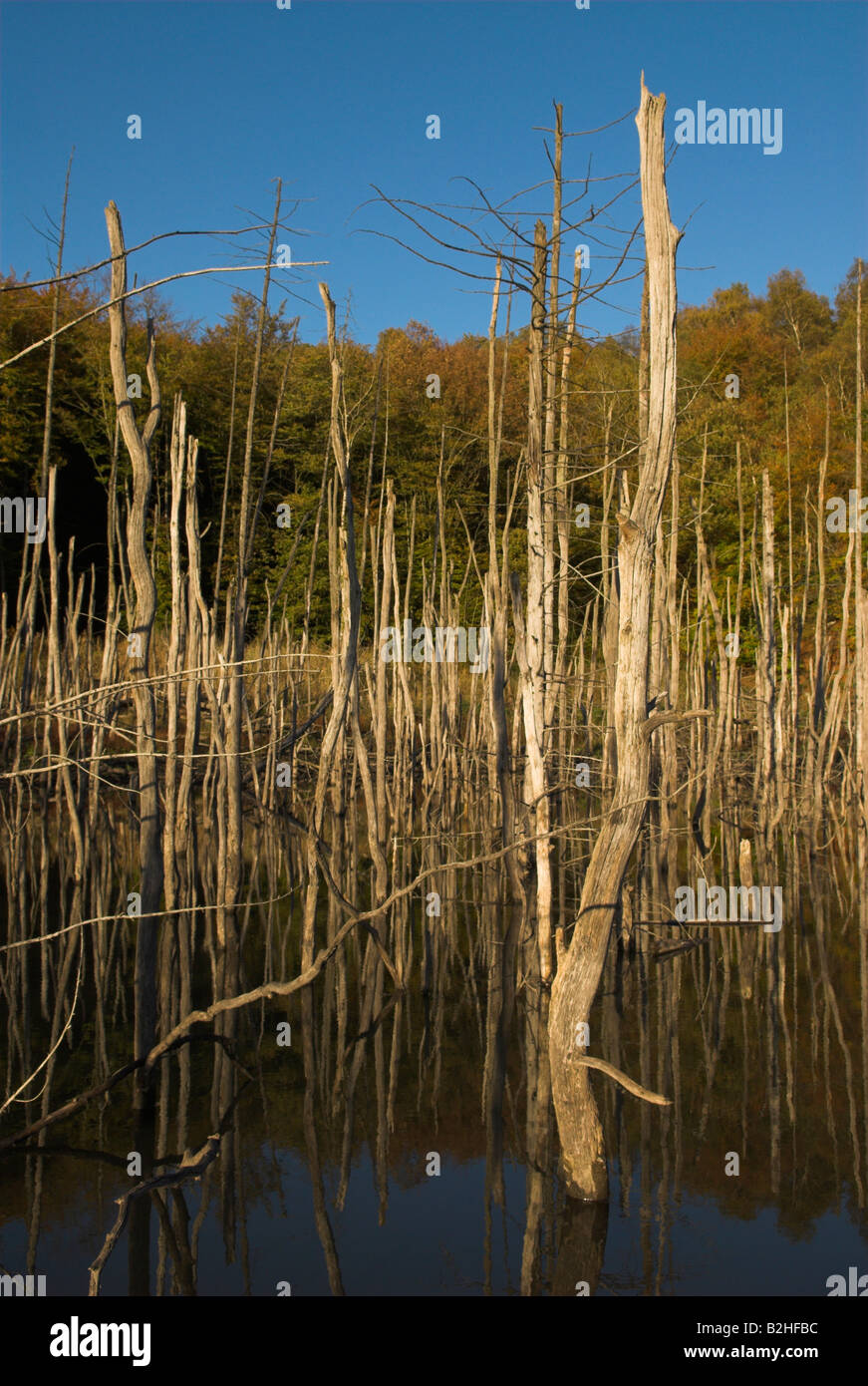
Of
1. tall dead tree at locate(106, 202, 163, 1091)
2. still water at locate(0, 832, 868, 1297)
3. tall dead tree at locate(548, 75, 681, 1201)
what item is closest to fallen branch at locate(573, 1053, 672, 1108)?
tall dead tree at locate(548, 75, 681, 1201)

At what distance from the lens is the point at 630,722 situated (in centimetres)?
386

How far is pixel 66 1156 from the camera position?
14.0ft

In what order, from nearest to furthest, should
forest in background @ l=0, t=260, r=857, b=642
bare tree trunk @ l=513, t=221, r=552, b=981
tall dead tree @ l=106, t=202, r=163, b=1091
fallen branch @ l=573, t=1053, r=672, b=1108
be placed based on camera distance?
fallen branch @ l=573, t=1053, r=672, b=1108
tall dead tree @ l=106, t=202, r=163, b=1091
bare tree trunk @ l=513, t=221, r=552, b=981
forest in background @ l=0, t=260, r=857, b=642

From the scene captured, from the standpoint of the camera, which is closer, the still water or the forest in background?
the still water

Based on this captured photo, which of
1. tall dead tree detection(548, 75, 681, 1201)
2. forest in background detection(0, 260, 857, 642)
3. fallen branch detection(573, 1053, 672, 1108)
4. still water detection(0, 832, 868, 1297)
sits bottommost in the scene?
still water detection(0, 832, 868, 1297)

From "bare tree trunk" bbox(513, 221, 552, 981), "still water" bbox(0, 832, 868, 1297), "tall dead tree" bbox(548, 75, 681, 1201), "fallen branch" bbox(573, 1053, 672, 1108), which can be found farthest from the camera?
"bare tree trunk" bbox(513, 221, 552, 981)

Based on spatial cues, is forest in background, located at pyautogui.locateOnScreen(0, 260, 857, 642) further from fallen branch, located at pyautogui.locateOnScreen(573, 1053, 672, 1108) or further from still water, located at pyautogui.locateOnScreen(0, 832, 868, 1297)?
fallen branch, located at pyautogui.locateOnScreen(573, 1053, 672, 1108)

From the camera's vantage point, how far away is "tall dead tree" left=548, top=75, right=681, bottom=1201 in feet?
12.3

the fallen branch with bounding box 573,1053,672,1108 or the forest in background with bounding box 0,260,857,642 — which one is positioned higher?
the forest in background with bounding box 0,260,857,642

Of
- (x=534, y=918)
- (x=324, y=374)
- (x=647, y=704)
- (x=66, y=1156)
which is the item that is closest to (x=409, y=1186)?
(x=66, y=1156)

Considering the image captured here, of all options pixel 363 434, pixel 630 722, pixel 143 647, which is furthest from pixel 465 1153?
pixel 363 434
